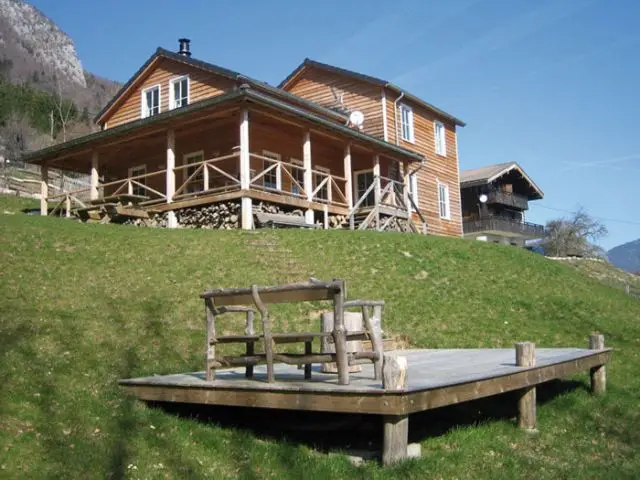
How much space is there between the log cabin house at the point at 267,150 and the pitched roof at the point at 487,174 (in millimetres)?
9531

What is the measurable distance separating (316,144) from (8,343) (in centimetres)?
1816

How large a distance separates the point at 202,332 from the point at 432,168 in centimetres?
2282

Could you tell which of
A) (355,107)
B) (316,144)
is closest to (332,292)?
(316,144)

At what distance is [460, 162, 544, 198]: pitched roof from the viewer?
42.3 m

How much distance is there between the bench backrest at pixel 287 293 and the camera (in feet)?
18.5

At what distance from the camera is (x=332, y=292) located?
18.6 feet

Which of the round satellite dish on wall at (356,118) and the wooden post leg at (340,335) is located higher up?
the round satellite dish on wall at (356,118)

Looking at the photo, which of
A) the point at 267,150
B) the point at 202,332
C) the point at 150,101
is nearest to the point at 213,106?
the point at 267,150

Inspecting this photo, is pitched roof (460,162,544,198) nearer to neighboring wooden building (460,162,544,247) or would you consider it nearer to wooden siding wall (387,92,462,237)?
neighboring wooden building (460,162,544,247)

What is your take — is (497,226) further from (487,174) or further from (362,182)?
(362,182)

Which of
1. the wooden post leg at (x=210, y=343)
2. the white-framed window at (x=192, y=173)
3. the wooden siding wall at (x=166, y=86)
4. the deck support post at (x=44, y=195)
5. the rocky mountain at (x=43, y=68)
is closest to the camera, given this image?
the wooden post leg at (x=210, y=343)

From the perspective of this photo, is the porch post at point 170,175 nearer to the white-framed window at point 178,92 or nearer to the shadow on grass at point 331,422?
the white-framed window at point 178,92

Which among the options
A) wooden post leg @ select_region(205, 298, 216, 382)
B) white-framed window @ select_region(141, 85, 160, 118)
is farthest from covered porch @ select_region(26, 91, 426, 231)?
wooden post leg @ select_region(205, 298, 216, 382)

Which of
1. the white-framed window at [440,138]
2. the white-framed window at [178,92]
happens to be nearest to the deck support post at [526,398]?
the white-framed window at [178,92]
